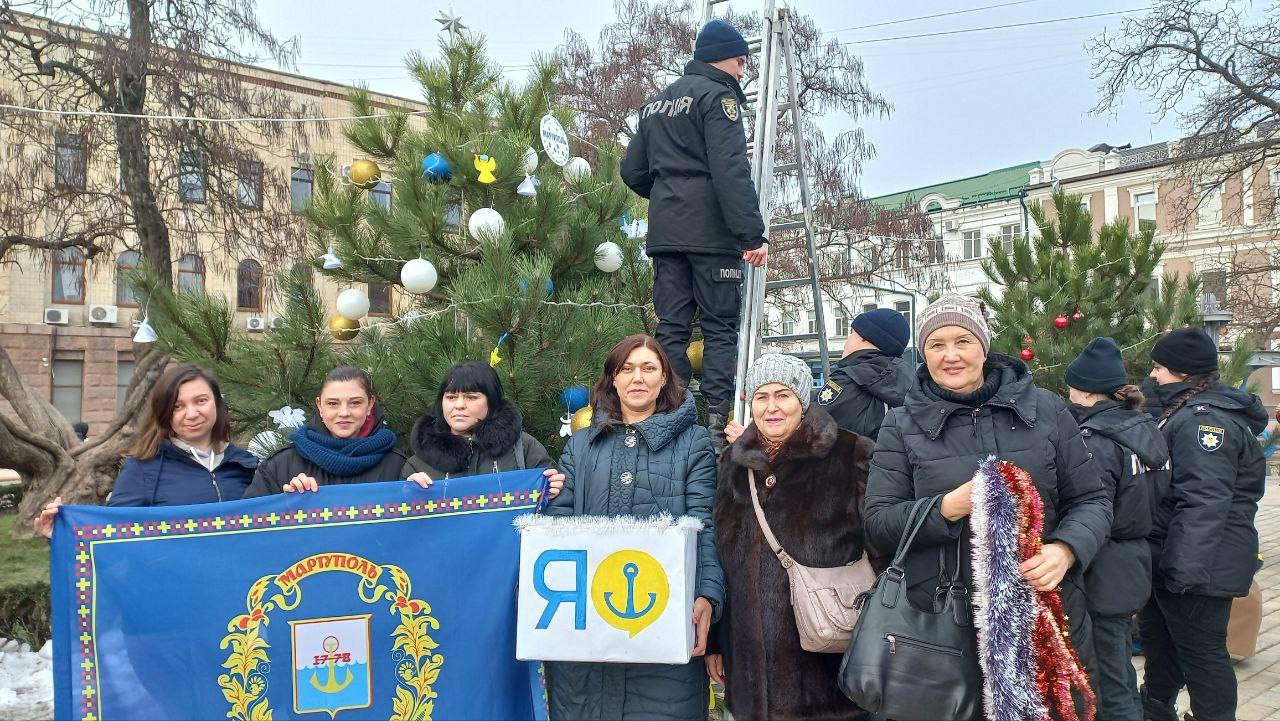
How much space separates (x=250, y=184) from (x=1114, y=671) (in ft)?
30.1

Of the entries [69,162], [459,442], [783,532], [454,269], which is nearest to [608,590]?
[783,532]

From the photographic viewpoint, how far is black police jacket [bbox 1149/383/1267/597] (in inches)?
146

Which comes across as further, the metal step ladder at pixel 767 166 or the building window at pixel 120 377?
the building window at pixel 120 377

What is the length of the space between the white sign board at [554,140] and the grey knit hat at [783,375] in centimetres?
277

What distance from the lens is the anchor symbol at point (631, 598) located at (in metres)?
2.78

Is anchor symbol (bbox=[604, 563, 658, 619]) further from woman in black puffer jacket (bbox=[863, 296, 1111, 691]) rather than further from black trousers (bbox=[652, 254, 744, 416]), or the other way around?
black trousers (bbox=[652, 254, 744, 416])

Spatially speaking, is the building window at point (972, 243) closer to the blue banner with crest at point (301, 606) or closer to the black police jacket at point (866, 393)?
the black police jacket at point (866, 393)

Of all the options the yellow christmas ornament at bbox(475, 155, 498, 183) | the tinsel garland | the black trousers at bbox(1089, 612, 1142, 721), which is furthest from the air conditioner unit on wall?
the tinsel garland

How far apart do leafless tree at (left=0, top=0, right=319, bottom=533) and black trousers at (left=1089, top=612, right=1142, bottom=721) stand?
7.60 metres

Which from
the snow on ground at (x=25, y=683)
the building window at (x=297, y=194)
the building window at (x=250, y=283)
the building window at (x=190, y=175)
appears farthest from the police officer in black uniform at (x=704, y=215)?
the building window at (x=190, y=175)

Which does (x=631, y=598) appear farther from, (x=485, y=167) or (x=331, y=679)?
(x=485, y=167)

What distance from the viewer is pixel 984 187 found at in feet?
127

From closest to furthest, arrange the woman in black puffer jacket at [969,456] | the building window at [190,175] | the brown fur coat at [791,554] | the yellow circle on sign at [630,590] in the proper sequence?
the woman in black puffer jacket at [969,456] → the yellow circle on sign at [630,590] → the brown fur coat at [791,554] → the building window at [190,175]

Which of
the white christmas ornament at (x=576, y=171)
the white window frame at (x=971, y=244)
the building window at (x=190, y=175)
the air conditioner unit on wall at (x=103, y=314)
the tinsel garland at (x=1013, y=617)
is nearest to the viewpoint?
the tinsel garland at (x=1013, y=617)
